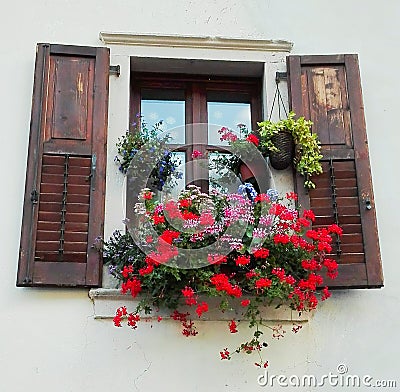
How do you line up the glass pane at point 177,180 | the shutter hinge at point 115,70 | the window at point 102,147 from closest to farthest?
the window at point 102,147 → the glass pane at point 177,180 → the shutter hinge at point 115,70

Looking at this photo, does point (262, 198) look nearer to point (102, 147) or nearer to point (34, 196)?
point (102, 147)

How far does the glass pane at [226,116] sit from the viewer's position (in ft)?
Result: 18.4

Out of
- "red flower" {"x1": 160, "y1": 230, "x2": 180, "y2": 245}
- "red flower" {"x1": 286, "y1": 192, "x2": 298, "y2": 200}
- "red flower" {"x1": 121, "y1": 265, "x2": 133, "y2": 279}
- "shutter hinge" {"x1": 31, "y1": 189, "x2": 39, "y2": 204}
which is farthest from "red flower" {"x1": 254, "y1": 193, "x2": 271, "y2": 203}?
"shutter hinge" {"x1": 31, "y1": 189, "x2": 39, "y2": 204}

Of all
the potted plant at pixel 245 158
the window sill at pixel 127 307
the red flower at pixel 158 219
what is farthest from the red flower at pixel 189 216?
the potted plant at pixel 245 158

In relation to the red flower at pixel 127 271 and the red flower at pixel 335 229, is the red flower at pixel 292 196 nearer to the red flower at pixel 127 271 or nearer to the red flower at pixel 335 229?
the red flower at pixel 335 229

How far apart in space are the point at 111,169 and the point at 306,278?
1378 mm

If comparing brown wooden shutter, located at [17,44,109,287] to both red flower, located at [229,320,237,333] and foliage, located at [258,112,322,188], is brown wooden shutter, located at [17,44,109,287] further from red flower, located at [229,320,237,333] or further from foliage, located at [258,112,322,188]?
foliage, located at [258,112,322,188]

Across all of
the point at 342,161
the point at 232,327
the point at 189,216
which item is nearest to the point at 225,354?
the point at 232,327

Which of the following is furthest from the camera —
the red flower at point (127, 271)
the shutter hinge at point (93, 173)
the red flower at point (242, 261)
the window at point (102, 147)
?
the shutter hinge at point (93, 173)

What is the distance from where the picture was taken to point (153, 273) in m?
4.57

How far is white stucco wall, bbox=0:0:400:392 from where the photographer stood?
473 centimetres

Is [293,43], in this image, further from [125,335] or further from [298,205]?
[125,335]

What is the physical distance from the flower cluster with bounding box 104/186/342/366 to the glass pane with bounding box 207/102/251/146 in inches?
32.1

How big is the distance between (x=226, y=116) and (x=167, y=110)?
393mm
